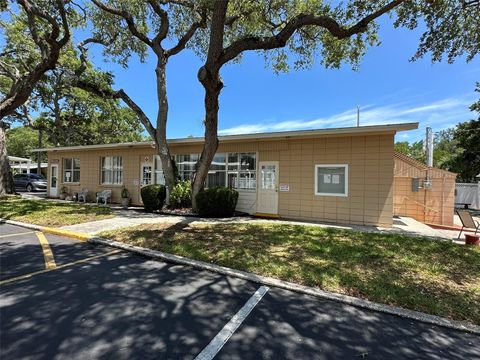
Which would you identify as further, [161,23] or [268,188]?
[161,23]

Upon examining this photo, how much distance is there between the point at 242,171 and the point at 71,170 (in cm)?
1227

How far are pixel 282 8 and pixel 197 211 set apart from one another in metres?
8.68

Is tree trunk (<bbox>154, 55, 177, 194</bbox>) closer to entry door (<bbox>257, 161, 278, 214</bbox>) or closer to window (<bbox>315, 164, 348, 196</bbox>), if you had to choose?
entry door (<bbox>257, 161, 278, 214</bbox>)

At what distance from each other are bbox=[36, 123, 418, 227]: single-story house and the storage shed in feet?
12.3

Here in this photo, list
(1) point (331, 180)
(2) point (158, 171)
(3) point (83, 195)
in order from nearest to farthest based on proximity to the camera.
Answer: (1) point (331, 180) → (2) point (158, 171) → (3) point (83, 195)

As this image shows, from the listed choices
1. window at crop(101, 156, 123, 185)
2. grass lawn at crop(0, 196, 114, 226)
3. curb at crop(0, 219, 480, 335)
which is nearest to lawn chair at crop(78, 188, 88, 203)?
window at crop(101, 156, 123, 185)

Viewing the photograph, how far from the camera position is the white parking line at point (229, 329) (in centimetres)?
258

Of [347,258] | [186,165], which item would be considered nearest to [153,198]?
[186,165]

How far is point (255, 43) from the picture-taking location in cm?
890

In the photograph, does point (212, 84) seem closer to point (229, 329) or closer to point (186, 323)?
point (186, 323)

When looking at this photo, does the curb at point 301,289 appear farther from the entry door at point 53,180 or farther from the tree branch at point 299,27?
the entry door at point 53,180

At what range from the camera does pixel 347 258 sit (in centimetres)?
543

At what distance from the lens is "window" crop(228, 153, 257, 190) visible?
38.3 ft

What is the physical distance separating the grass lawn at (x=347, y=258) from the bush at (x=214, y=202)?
7.11 feet
